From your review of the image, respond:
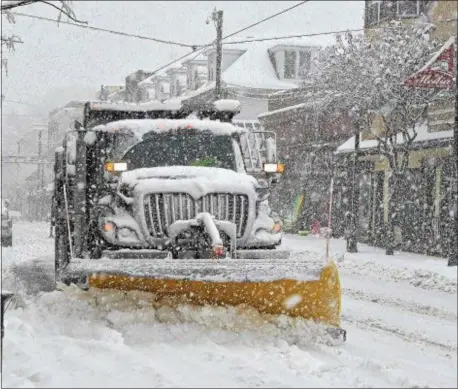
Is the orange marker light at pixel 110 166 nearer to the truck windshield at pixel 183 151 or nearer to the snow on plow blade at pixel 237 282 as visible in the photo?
the truck windshield at pixel 183 151

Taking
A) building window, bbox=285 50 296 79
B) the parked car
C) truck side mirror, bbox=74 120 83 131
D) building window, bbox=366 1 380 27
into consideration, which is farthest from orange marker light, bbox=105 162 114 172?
building window, bbox=285 50 296 79

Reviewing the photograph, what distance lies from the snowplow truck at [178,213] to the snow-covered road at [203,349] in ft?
0.90

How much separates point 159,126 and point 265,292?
3.03 metres

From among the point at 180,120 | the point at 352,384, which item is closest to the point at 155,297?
the point at 352,384

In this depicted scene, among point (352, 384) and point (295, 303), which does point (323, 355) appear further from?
point (352, 384)

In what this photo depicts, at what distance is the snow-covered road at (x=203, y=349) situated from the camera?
494cm

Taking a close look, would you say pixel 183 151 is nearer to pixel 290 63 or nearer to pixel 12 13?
pixel 12 13

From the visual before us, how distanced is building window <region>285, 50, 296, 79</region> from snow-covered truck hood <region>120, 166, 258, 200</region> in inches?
971

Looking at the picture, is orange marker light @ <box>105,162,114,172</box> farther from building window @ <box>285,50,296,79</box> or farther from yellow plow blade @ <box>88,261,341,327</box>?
building window @ <box>285,50,296,79</box>

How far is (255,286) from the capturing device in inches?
262

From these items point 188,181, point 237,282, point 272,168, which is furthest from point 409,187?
point 237,282

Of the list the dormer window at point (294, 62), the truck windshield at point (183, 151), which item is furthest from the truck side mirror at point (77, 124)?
the dormer window at point (294, 62)

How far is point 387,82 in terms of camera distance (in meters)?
16.4

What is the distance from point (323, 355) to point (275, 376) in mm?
1053
